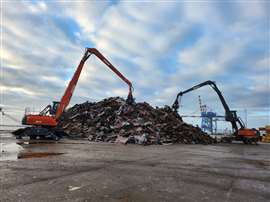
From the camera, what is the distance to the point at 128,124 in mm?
29859

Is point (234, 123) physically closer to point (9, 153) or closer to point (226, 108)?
point (226, 108)

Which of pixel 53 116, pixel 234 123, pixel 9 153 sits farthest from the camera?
pixel 234 123

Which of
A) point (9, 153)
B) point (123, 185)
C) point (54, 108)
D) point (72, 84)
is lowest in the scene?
point (123, 185)

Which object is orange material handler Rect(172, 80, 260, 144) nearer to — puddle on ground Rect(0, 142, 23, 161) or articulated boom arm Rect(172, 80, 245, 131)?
articulated boom arm Rect(172, 80, 245, 131)

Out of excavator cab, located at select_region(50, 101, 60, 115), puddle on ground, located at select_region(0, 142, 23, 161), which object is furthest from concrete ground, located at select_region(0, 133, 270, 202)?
excavator cab, located at select_region(50, 101, 60, 115)

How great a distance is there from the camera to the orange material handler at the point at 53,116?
27031 mm

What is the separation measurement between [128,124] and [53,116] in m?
8.01

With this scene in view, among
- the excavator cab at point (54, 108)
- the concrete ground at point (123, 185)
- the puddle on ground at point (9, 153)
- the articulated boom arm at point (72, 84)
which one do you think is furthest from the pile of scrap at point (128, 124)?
the concrete ground at point (123, 185)

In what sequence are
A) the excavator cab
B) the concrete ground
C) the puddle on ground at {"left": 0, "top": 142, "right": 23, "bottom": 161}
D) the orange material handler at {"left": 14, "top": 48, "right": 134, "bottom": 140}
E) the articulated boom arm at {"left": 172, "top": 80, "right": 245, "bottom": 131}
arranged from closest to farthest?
the concrete ground < the puddle on ground at {"left": 0, "top": 142, "right": 23, "bottom": 161} < the orange material handler at {"left": 14, "top": 48, "right": 134, "bottom": 140} < the excavator cab < the articulated boom arm at {"left": 172, "top": 80, "right": 245, "bottom": 131}

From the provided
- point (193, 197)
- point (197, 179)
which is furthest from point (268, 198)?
point (197, 179)

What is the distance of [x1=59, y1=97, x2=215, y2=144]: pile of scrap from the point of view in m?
28.3

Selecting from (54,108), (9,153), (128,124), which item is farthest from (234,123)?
(9,153)

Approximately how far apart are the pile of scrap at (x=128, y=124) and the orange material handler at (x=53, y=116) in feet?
10.5

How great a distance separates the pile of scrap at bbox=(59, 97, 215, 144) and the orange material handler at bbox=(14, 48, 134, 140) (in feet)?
10.5
